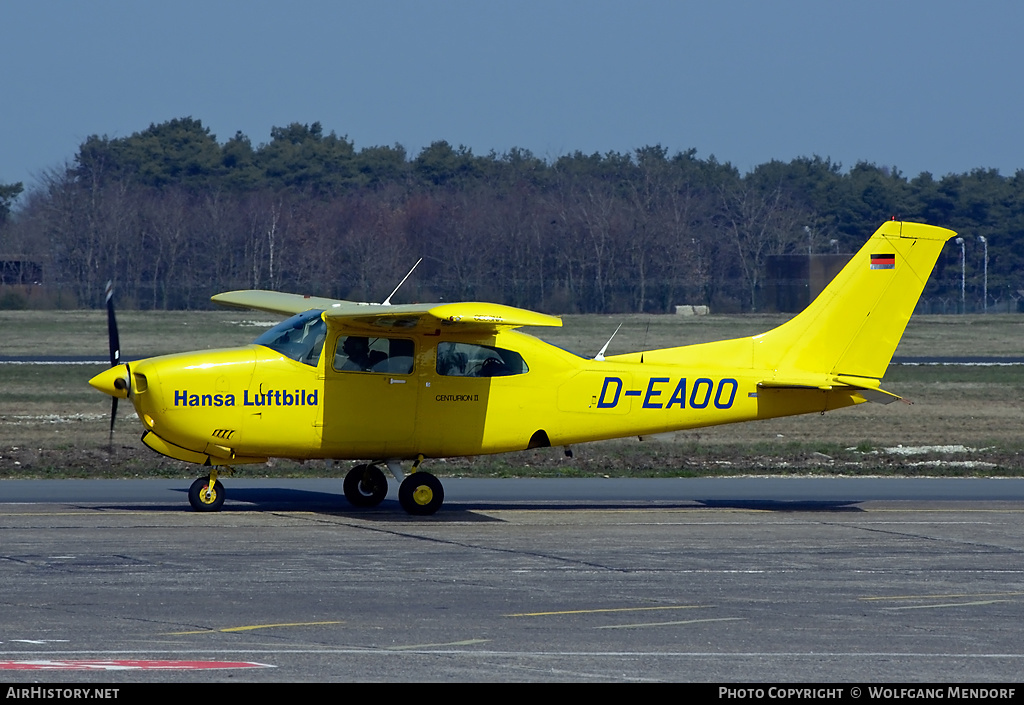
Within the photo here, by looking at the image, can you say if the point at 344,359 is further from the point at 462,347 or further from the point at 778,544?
the point at 778,544

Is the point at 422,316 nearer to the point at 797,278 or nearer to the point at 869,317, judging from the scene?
the point at 869,317

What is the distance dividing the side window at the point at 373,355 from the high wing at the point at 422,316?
0.15 metres

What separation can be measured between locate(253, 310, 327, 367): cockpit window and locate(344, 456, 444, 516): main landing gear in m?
1.62

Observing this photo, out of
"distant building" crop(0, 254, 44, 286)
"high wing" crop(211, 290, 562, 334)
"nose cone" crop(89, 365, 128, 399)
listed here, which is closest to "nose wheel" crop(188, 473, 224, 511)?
"nose cone" crop(89, 365, 128, 399)

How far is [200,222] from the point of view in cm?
6047

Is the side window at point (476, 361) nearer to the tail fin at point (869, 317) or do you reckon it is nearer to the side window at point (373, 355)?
the side window at point (373, 355)

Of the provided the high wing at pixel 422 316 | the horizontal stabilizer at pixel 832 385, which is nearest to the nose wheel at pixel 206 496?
the high wing at pixel 422 316

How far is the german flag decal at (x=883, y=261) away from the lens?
15352 millimetres

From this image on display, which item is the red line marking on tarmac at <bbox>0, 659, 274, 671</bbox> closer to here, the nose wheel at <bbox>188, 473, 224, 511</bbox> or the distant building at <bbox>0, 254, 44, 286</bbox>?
the nose wheel at <bbox>188, 473, 224, 511</bbox>

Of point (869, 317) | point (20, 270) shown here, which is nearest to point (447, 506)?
point (869, 317)

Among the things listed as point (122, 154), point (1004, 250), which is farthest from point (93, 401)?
point (1004, 250)

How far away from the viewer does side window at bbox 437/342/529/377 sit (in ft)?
48.0

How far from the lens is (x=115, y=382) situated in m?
13.7

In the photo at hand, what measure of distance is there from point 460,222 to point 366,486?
157 ft
